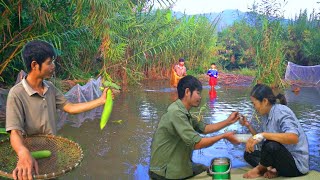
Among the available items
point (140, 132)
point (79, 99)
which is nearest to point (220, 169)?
point (140, 132)

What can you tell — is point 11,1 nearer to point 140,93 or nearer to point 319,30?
point 140,93

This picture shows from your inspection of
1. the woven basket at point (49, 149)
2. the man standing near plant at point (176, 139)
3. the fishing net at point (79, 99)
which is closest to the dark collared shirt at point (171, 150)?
the man standing near plant at point (176, 139)

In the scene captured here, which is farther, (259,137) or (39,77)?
(259,137)

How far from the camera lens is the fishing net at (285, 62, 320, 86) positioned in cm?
1411

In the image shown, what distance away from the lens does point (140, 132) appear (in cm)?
659

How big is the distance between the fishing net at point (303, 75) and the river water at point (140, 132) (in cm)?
252

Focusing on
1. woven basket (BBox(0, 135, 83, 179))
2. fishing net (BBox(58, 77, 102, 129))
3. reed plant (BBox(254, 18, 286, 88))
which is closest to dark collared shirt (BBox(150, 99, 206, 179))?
woven basket (BBox(0, 135, 83, 179))

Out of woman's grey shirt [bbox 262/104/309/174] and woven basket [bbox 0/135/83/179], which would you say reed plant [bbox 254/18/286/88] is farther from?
woven basket [bbox 0/135/83/179]

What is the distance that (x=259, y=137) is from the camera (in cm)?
338

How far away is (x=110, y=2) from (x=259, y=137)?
16.4ft

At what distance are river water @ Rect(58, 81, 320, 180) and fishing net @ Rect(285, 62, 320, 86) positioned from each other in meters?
2.52

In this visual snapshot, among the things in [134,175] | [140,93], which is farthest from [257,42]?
[134,175]

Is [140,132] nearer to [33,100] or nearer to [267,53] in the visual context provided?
[33,100]

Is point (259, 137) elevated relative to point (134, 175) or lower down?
elevated
